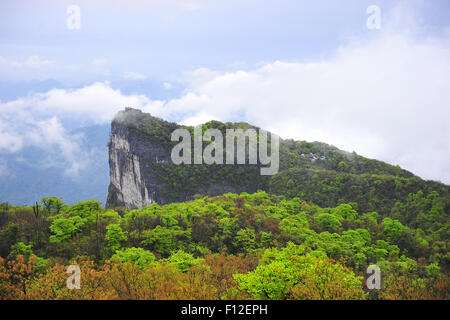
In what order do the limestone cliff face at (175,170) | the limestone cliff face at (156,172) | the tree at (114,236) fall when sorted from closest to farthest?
the tree at (114,236)
the limestone cliff face at (175,170)
the limestone cliff face at (156,172)

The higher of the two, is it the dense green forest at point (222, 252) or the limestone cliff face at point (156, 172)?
the limestone cliff face at point (156, 172)

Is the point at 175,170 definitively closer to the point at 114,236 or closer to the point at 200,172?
the point at 200,172

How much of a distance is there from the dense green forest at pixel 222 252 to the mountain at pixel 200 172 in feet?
69.4

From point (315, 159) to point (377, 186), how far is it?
3603cm

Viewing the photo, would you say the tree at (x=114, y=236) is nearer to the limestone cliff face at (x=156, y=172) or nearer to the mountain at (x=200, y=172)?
the mountain at (x=200, y=172)

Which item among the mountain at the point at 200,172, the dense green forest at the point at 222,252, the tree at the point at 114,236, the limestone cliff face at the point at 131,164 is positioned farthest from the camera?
the limestone cliff face at the point at 131,164

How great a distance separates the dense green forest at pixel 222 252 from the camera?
60.9 ft

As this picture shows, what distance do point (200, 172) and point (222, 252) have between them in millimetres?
68630

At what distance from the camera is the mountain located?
3460 inches

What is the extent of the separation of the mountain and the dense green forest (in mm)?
21158

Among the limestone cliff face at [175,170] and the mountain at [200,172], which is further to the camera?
the limestone cliff face at [175,170]

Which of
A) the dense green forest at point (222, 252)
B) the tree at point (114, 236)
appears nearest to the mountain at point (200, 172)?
the dense green forest at point (222, 252)
